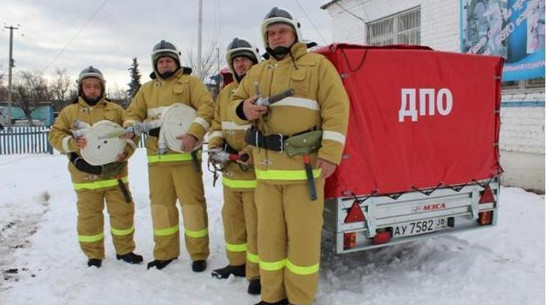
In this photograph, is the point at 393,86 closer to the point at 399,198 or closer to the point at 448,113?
the point at 448,113

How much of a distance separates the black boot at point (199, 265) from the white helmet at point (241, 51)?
6.12ft

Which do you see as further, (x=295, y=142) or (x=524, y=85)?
(x=524, y=85)

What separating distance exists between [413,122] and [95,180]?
3114 millimetres

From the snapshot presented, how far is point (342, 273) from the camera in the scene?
14.4 feet

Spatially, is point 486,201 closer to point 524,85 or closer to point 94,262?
point 94,262

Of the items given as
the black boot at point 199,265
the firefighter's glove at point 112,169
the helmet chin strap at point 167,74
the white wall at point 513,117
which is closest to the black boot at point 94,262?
the firefighter's glove at point 112,169

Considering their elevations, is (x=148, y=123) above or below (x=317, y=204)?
above

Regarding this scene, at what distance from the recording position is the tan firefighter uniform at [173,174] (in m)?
4.50

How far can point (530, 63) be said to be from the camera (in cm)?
729

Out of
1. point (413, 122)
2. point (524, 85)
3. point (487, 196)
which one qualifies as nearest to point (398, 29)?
point (524, 85)

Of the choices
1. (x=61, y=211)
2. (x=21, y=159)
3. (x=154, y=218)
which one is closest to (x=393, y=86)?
(x=154, y=218)

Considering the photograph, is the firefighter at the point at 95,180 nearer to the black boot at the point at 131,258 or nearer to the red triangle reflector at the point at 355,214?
the black boot at the point at 131,258

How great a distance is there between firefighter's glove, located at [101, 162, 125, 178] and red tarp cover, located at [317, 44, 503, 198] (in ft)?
7.35

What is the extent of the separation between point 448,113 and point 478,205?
0.94m
